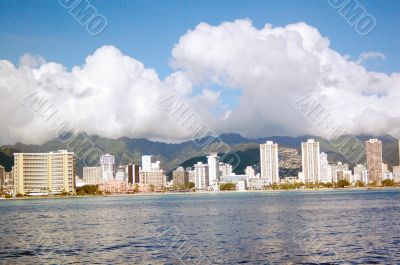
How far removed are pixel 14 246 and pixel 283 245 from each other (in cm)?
2786

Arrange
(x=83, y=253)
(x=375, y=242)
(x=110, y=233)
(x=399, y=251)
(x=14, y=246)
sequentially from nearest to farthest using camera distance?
(x=399, y=251) < (x=83, y=253) < (x=375, y=242) < (x=14, y=246) < (x=110, y=233)

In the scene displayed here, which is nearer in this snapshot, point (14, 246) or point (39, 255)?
point (39, 255)

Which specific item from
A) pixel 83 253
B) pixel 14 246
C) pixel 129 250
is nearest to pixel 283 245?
pixel 129 250

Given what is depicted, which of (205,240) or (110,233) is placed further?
(110,233)

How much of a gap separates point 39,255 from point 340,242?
28.6 metres

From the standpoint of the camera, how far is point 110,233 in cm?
6519

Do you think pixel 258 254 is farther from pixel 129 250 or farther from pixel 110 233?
pixel 110 233

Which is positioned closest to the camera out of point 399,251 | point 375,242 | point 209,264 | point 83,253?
point 209,264

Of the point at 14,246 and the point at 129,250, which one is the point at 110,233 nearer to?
the point at 14,246

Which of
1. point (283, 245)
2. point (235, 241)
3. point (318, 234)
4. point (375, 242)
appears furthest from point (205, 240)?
point (375, 242)

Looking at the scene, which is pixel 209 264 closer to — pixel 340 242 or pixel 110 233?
pixel 340 242

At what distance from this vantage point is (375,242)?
50531mm

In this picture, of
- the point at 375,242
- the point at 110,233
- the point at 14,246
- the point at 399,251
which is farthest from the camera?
the point at 110,233

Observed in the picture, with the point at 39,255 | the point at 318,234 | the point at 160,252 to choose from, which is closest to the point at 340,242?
the point at 318,234
